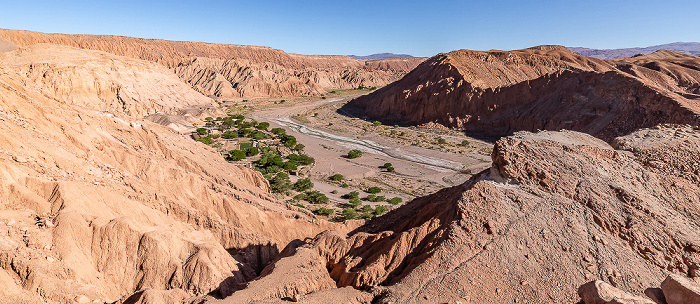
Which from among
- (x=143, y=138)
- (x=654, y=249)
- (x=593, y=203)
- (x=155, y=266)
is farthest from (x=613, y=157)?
(x=143, y=138)

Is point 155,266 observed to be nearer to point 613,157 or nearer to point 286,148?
point 613,157

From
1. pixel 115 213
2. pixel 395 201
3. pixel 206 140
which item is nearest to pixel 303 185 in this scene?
pixel 395 201

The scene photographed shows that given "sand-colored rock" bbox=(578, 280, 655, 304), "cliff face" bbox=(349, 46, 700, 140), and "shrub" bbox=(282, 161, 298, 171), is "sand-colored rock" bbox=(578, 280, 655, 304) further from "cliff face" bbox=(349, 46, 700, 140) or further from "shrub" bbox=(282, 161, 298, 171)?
"cliff face" bbox=(349, 46, 700, 140)

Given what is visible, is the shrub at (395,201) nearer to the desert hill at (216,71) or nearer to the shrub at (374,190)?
the shrub at (374,190)

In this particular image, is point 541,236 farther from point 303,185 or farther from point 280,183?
point 280,183

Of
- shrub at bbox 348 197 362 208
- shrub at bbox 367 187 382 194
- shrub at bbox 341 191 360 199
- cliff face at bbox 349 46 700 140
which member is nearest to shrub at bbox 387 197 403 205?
shrub at bbox 367 187 382 194
